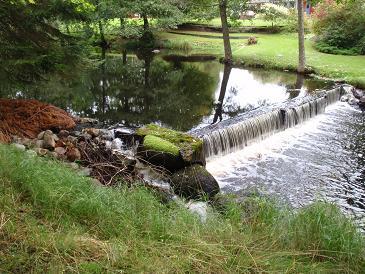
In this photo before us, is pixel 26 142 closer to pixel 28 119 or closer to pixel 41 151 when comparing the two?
pixel 41 151

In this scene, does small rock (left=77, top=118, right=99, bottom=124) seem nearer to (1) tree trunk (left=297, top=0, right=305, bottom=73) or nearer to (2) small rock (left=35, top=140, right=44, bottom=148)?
(2) small rock (left=35, top=140, right=44, bottom=148)

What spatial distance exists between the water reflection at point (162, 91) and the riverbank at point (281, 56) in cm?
119

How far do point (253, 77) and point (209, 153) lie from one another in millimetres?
10462

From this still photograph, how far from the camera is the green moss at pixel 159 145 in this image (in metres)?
8.30

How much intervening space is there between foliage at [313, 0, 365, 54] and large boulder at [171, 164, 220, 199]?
18.2m

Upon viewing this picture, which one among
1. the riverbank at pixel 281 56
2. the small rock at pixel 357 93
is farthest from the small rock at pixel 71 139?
the riverbank at pixel 281 56

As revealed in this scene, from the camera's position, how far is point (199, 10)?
24.4m

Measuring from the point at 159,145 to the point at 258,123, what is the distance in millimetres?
4671

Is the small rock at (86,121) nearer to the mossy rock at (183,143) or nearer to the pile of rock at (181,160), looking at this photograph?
the mossy rock at (183,143)

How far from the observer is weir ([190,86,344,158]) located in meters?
10.6

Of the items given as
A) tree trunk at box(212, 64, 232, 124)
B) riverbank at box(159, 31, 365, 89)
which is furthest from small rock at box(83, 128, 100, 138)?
riverbank at box(159, 31, 365, 89)

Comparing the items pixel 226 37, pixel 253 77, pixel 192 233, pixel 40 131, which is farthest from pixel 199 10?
pixel 192 233

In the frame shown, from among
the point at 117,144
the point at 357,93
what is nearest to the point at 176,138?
Result: the point at 117,144

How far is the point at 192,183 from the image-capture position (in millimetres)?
7797
